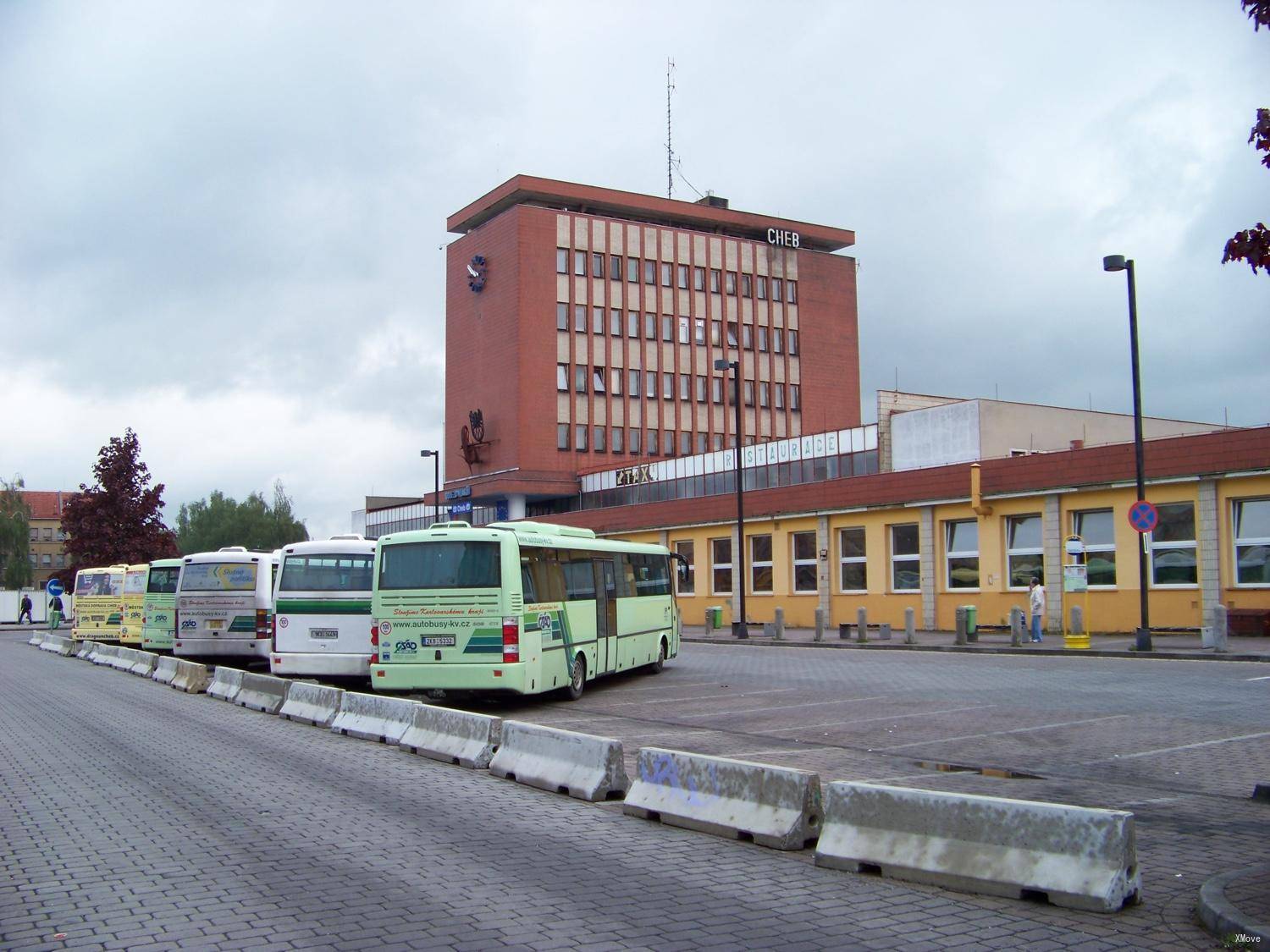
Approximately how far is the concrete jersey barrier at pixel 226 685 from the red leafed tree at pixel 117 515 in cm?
4894

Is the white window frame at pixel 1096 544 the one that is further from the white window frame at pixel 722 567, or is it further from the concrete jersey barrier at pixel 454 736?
Result: the concrete jersey barrier at pixel 454 736

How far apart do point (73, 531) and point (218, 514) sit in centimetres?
5940

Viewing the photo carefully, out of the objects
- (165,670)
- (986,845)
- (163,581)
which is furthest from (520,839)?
(163,581)

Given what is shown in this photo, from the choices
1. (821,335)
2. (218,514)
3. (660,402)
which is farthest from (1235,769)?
(218,514)

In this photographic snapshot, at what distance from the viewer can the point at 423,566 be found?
56.6ft

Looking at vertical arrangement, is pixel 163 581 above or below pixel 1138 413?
below

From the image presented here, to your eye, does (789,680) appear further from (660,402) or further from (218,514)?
(218,514)

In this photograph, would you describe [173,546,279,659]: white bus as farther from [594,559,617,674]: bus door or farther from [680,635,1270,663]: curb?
[680,635,1270,663]: curb

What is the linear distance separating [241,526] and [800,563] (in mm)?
91064

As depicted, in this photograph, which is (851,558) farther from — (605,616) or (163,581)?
(163,581)

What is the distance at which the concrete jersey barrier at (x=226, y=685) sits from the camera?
19.9 metres

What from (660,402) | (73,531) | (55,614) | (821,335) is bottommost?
(55,614)

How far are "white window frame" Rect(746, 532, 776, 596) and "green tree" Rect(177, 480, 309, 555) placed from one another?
8235 centimetres

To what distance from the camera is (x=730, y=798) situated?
8.70 m
